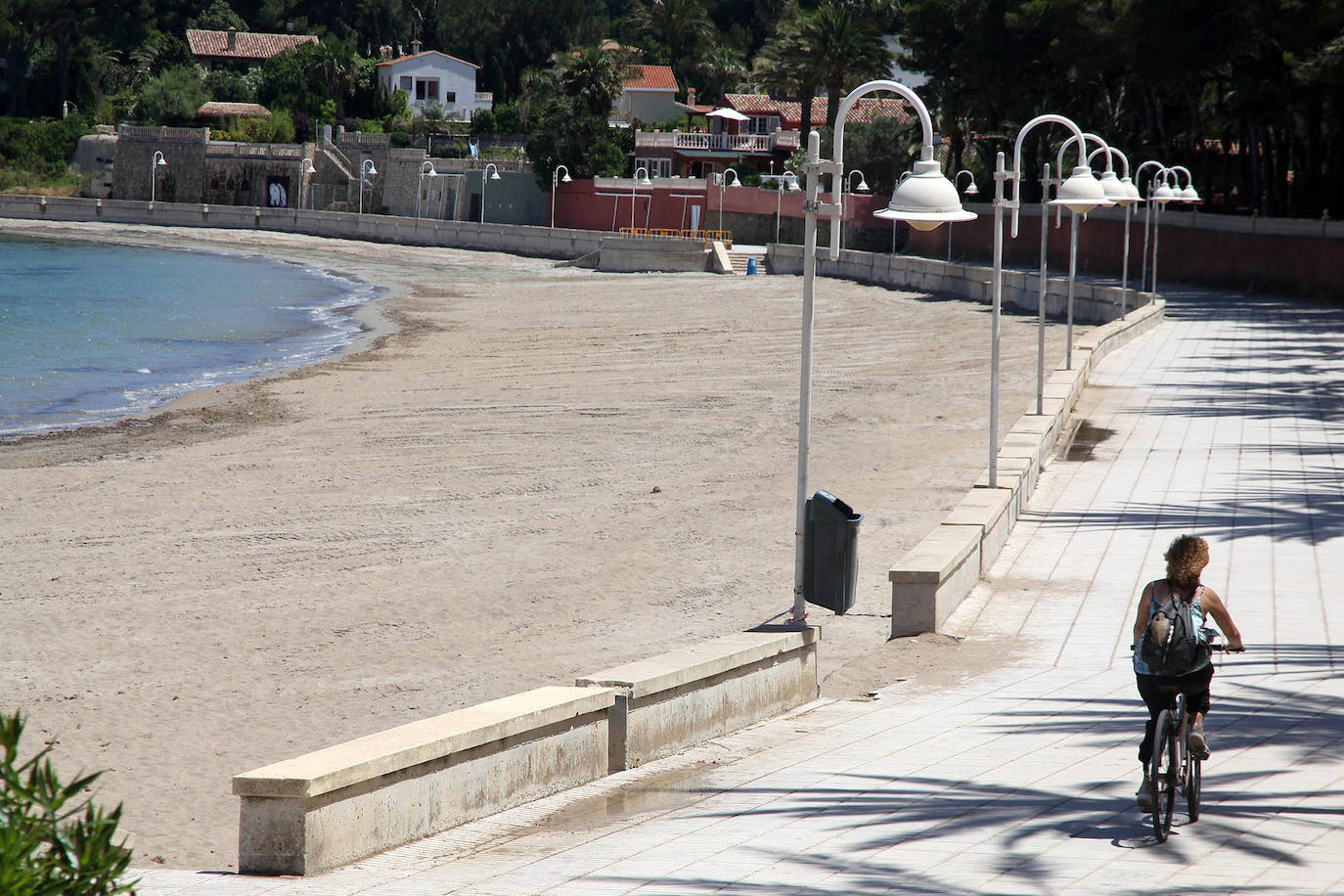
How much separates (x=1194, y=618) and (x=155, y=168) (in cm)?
8329

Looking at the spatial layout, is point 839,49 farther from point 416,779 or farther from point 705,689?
point 416,779

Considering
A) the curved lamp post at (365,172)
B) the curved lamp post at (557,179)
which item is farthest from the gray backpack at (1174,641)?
A: the curved lamp post at (365,172)

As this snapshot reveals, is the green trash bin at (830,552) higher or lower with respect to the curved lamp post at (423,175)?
lower

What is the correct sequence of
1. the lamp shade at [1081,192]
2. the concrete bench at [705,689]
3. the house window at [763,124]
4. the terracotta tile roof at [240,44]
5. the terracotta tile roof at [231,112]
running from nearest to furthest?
the concrete bench at [705,689], the lamp shade at [1081,192], the house window at [763,124], the terracotta tile roof at [231,112], the terracotta tile roof at [240,44]

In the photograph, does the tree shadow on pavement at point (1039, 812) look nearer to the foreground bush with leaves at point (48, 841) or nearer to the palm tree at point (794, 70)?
the foreground bush with leaves at point (48, 841)

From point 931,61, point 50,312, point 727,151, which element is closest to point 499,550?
point 50,312

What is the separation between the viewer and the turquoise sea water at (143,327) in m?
29.4

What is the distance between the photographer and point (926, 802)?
6.59 m

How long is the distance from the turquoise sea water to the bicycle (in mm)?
21924

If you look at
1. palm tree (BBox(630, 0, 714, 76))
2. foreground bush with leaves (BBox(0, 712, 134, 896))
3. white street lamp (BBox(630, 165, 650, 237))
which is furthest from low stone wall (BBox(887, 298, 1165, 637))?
palm tree (BBox(630, 0, 714, 76))

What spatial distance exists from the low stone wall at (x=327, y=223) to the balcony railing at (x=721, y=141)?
35.2ft

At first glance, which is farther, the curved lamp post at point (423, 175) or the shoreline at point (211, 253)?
the curved lamp post at point (423, 175)

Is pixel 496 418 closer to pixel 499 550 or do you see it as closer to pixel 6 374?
pixel 499 550

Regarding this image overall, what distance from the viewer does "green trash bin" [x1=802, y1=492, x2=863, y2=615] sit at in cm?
902
